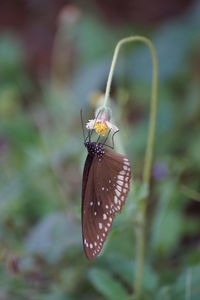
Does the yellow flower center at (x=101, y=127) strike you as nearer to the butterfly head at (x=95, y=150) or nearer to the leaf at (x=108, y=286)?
the butterfly head at (x=95, y=150)

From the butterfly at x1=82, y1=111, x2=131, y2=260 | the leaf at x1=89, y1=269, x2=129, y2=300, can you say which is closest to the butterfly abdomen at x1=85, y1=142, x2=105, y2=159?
the butterfly at x1=82, y1=111, x2=131, y2=260

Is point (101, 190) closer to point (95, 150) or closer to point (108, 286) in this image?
point (95, 150)

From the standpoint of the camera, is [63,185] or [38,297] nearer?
[38,297]

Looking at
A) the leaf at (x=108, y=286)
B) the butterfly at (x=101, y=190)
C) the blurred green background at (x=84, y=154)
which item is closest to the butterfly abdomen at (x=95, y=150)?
the butterfly at (x=101, y=190)

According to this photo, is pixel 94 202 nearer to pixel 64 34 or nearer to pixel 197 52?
pixel 197 52

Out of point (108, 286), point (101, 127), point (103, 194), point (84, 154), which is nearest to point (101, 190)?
point (103, 194)

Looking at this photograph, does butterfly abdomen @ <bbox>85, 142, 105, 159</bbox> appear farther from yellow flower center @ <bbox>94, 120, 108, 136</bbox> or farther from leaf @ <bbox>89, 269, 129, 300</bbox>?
leaf @ <bbox>89, 269, 129, 300</bbox>

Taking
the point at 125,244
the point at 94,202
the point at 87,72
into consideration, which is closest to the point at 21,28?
the point at 87,72
